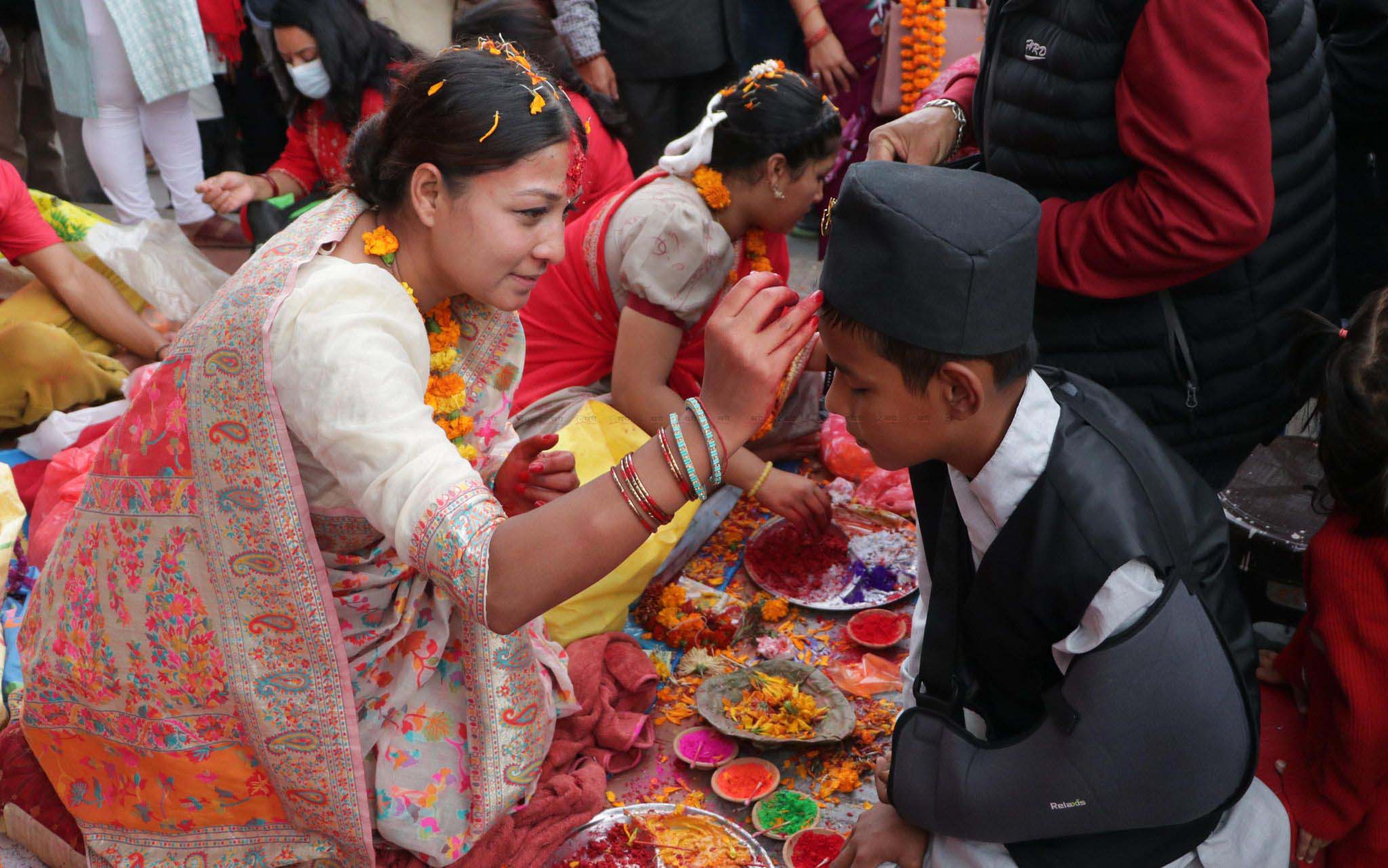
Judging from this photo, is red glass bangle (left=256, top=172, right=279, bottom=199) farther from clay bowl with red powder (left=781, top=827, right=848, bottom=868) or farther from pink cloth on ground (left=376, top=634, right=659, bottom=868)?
clay bowl with red powder (left=781, top=827, right=848, bottom=868)

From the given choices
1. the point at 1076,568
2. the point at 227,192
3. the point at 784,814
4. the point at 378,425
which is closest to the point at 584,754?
the point at 784,814

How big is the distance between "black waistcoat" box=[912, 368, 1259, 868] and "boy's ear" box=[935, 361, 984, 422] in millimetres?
164

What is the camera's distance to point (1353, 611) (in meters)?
2.12

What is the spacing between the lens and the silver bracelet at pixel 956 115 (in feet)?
10.6

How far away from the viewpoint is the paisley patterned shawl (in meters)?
2.09

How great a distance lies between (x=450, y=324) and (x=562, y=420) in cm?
109

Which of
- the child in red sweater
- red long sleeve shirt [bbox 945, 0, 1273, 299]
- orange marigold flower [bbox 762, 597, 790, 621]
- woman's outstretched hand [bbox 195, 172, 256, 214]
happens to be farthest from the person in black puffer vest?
woman's outstretched hand [bbox 195, 172, 256, 214]

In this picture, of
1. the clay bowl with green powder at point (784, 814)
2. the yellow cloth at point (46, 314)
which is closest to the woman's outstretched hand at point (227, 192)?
the yellow cloth at point (46, 314)

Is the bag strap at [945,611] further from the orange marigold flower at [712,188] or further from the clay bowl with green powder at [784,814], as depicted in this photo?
the orange marigold flower at [712,188]

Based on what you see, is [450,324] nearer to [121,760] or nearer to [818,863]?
[121,760]

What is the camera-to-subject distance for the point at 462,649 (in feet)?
8.23

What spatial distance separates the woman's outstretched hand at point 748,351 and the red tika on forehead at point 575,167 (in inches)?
22.9

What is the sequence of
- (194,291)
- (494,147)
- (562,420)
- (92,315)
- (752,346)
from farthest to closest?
(194,291)
(92,315)
(562,420)
(494,147)
(752,346)

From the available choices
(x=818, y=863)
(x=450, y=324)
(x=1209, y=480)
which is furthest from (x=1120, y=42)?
(x=818, y=863)
